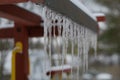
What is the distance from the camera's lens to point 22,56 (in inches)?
197

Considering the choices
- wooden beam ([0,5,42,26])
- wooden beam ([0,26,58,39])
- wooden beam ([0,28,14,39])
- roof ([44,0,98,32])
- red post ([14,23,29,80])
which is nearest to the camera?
roof ([44,0,98,32])

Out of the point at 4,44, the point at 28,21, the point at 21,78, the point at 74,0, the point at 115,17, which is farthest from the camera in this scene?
the point at 115,17

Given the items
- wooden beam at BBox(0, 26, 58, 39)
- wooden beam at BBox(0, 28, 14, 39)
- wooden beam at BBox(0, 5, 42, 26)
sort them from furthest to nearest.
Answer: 1. wooden beam at BBox(0, 28, 14, 39)
2. wooden beam at BBox(0, 26, 58, 39)
3. wooden beam at BBox(0, 5, 42, 26)

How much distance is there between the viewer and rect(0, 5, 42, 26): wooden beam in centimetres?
369

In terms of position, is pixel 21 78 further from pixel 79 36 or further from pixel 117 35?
pixel 117 35

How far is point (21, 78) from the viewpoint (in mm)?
4984

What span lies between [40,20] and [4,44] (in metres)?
4.09

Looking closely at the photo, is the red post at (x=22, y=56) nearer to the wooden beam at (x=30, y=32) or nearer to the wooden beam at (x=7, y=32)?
the wooden beam at (x=30, y=32)

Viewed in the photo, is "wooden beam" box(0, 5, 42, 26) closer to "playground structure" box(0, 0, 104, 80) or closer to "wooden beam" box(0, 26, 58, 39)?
"playground structure" box(0, 0, 104, 80)

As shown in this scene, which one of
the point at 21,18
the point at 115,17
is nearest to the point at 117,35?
the point at 115,17

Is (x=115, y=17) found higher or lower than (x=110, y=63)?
higher

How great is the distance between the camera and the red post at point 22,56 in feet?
16.3

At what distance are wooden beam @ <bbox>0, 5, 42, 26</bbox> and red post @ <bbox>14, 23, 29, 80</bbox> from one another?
1.13 feet

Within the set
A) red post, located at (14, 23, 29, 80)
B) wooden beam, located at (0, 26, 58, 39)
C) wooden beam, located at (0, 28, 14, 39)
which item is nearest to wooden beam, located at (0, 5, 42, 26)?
red post, located at (14, 23, 29, 80)
